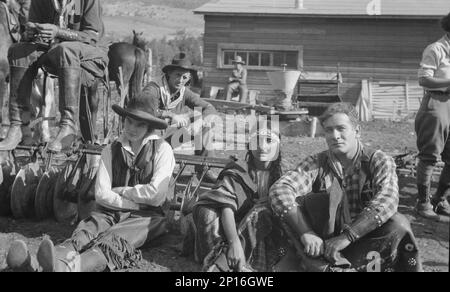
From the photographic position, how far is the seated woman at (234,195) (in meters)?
3.67

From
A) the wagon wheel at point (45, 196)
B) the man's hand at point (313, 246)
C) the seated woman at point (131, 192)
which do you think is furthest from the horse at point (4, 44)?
the man's hand at point (313, 246)

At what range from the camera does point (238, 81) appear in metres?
14.4

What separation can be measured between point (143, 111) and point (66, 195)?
45.5 inches

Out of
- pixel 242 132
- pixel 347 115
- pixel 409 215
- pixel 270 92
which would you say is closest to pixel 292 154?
pixel 242 132

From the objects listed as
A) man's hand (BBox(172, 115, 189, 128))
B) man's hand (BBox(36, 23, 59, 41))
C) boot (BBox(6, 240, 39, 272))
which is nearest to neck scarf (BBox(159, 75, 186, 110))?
man's hand (BBox(172, 115, 189, 128))

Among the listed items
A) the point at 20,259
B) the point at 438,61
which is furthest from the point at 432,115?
the point at 20,259

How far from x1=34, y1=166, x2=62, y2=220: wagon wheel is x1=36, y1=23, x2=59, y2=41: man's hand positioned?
4.98 feet

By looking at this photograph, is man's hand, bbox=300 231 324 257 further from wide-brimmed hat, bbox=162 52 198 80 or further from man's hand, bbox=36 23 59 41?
man's hand, bbox=36 23 59 41

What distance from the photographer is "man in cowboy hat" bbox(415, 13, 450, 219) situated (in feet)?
15.1

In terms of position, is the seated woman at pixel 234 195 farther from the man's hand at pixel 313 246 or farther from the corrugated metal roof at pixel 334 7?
the corrugated metal roof at pixel 334 7

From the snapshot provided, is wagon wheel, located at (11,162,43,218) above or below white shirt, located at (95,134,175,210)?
below

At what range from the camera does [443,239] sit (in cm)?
411

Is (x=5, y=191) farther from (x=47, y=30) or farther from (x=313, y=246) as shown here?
(x=313, y=246)

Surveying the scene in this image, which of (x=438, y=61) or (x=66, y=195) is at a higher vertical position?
(x=438, y=61)
